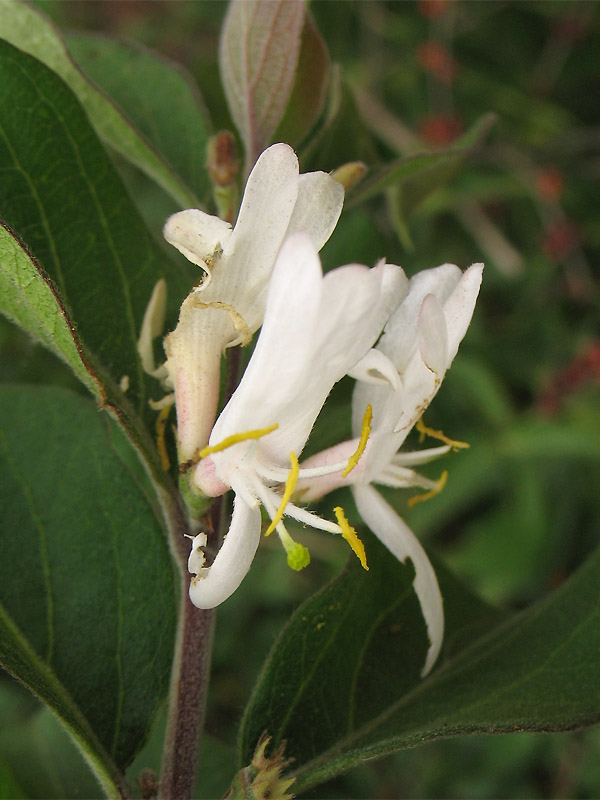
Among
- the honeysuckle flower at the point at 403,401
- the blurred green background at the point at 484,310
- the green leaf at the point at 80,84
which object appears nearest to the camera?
the honeysuckle flower at the point at 403,401

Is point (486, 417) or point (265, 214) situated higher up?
point (265, 214)

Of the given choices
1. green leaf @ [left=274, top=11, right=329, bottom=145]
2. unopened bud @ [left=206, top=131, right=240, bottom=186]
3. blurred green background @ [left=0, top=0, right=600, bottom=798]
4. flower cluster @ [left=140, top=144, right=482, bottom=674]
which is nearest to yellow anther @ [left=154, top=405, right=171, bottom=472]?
flower cluster @ [left=140, top=144, right=482, bottom=674]

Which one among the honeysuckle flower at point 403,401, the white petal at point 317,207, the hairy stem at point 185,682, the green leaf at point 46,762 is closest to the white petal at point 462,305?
the honeysuckle flower at point 403,401

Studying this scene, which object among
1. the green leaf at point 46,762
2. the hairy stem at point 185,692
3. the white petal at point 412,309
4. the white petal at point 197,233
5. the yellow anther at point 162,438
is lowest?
the green leaf at point 46,762

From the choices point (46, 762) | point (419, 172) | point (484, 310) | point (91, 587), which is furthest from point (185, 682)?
point (484, 310)

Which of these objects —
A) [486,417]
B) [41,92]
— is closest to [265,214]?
[41,92]

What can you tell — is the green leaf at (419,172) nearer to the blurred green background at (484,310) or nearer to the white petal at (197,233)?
the blurred green background at (484,310)

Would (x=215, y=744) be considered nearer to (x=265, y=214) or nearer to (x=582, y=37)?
(x=265, y=214)
